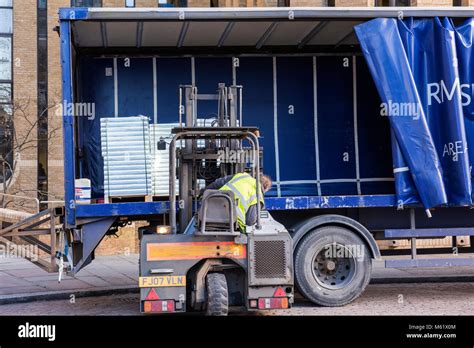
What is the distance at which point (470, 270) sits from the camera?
14938 millimetres

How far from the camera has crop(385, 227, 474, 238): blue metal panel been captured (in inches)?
439

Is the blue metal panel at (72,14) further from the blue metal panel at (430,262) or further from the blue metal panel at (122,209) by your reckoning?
the blue metal panel at (430,262)

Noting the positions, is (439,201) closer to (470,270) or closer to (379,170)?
(379,170)

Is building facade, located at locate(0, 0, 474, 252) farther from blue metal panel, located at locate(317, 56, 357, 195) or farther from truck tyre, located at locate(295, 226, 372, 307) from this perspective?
truck tyre, located at locate(295, 226, 372, 307)

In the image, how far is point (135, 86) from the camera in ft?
40.6

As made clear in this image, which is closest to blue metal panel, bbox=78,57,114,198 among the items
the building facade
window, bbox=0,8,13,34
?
the building facade

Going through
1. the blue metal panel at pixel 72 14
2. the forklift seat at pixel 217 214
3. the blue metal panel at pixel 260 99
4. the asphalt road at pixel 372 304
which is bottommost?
the asphalt road at pixel 372 304

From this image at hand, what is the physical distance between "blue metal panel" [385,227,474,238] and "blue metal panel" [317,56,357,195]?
149 cm

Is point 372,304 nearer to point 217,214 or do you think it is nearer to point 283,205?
point 283,205

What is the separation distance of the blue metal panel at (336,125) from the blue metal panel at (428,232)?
4.89 feet

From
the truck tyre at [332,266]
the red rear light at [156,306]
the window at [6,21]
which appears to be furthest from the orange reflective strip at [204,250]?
the window at [6,21]

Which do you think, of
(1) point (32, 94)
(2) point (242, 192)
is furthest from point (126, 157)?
(1) point (32, 94)

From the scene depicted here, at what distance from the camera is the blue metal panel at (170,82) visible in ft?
40.8

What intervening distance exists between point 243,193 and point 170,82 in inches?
157
